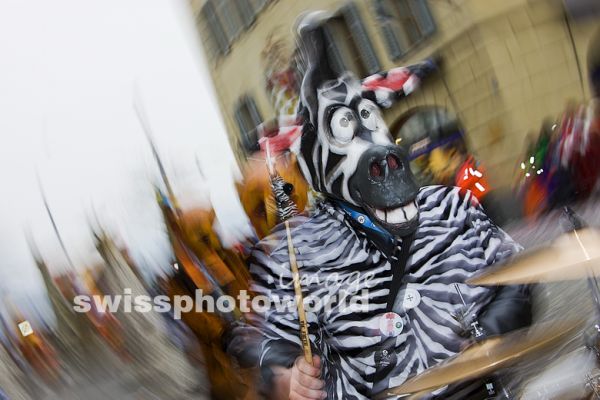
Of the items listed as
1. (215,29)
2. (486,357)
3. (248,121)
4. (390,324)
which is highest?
(215,29)

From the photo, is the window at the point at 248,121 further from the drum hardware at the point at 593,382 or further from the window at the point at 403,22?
the drum hardware at the point at 593,382

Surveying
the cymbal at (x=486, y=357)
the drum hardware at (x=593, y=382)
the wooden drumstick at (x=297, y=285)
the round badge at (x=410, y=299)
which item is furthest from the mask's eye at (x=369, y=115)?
the drum hardware at (x=593, y=382)

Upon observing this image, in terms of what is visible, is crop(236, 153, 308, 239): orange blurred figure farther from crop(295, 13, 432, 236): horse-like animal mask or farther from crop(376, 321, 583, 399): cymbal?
crop(376, 321, 583, 399): cymbal

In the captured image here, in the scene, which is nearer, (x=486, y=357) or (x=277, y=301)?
(x=486, y=357)

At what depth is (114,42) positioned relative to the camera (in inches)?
56.6

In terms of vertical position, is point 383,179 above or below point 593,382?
above

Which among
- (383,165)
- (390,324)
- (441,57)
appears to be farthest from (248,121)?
(390,324)

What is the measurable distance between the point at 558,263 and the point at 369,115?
1.58 feet

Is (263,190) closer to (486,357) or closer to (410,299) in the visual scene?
(410,299)

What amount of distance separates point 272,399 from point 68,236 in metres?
0.55

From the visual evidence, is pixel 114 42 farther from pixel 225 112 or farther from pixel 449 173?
pixel 449 173

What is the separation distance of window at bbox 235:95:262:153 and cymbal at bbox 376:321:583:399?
0.59 metres

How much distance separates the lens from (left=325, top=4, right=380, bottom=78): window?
1447mm

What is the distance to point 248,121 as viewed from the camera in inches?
57.6
